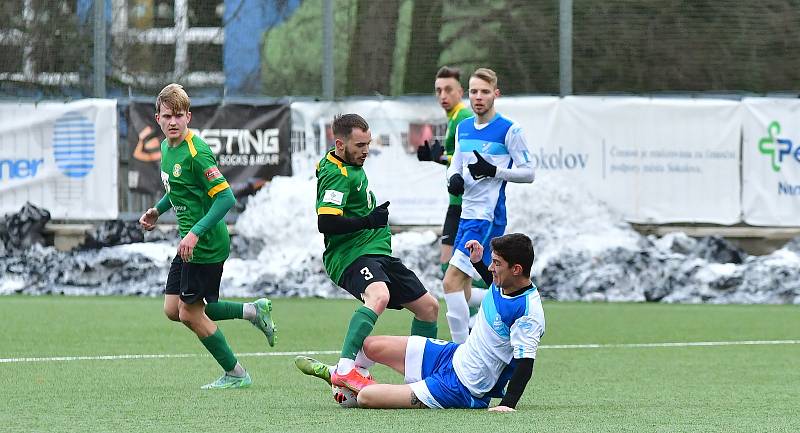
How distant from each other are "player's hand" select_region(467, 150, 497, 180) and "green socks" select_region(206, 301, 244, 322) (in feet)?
6.92

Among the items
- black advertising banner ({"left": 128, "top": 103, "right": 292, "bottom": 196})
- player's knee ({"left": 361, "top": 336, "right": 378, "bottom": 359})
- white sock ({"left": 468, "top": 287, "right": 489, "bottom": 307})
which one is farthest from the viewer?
black advertising banner ({"left": 128, "top": 103, "right": 292, "bottom": 196})

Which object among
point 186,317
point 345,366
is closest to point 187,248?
point 186,317

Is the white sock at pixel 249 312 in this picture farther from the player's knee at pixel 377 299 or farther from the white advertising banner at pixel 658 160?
the white advertising banner at pixel 658 160

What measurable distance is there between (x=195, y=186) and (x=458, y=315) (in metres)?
2.67

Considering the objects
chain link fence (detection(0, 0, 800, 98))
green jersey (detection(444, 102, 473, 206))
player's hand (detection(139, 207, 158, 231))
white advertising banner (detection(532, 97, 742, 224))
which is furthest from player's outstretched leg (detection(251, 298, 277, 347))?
chain link fence (detection(0, 0, 800, 98))

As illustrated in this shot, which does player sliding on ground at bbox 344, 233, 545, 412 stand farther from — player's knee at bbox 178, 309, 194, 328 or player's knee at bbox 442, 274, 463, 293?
player's knee at bbox 442, 274, 463, 293

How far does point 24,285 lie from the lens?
18.1 metres

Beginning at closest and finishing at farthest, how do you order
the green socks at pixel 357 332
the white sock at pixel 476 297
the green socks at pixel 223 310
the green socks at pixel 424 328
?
the green socks at pixel 357 332 → the green socks at pixel 424 328 → the green socks at pixel 223 310 → the white sock at pixel 476 297

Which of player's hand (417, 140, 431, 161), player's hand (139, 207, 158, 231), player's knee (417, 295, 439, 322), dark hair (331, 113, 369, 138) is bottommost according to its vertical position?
player's knee (417, 295, 439, 322)

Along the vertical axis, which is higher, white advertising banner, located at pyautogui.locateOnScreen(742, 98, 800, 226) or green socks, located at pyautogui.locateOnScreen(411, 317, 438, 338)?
white advertising banner, located at pyautogui.locateOnScreen(742, 98, 800, 226)

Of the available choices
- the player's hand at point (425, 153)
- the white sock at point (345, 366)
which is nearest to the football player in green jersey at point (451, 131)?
the player's hand at point (425, 153)

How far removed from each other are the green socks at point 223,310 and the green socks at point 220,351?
7.9 inches

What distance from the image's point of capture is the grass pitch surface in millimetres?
6945

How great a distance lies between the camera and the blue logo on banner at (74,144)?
18500 millimetres
